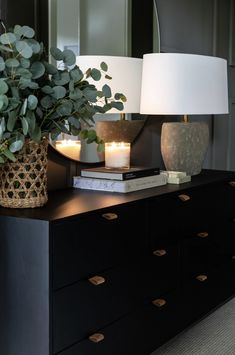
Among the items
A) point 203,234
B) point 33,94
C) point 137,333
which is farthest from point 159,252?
point 33,94

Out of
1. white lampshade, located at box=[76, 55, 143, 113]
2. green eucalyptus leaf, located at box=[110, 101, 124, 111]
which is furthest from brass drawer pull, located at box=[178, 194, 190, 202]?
green eucalyptus leaf, located at box=[110, 101, 124, 111]

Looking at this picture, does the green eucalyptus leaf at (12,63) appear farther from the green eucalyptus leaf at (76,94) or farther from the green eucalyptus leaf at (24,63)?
the green eucalyptus leaf at (76,94)

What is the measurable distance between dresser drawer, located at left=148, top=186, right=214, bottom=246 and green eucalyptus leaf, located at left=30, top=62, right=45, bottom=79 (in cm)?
72

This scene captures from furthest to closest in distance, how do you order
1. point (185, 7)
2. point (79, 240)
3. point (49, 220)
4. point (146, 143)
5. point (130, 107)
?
point (185, 7), point (146, 143), point (130, 107), point (79, 240), point (49, 220)

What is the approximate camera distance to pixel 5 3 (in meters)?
1.99

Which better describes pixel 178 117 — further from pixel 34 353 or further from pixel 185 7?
pixel 34 353

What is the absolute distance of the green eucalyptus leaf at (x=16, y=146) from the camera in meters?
1.64

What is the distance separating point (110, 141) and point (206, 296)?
90cm

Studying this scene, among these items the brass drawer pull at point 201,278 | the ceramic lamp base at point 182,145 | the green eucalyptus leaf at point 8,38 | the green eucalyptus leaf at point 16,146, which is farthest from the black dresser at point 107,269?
the green eucalyptus leaf at point 8,38

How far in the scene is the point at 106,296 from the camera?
1907mm

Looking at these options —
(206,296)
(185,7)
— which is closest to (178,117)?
(185,7)

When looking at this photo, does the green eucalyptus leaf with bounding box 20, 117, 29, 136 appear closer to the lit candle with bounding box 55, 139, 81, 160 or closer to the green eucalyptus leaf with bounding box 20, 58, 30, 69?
the green eucalyptus leaf with bounding box 20, 58, 30, 69

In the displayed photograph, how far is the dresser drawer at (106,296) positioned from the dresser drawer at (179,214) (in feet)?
0.31

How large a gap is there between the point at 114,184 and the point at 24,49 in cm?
78
